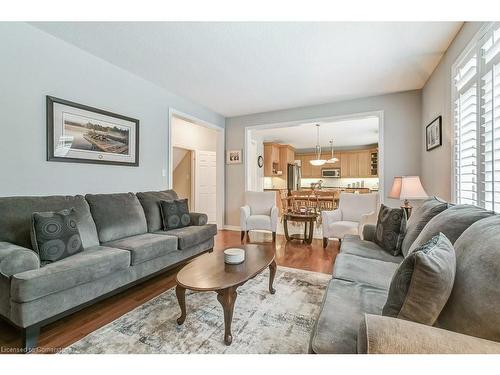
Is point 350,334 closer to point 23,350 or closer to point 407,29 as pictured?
point 23,350

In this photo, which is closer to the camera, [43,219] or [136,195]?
[43,219]

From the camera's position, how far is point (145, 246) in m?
2.28

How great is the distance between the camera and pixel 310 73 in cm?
325

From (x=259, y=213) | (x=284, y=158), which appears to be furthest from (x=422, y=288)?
(x=284, y=158)

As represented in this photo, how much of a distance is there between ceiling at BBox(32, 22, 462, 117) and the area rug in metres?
2.55

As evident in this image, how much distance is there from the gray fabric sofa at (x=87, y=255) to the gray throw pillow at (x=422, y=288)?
1.99 meters

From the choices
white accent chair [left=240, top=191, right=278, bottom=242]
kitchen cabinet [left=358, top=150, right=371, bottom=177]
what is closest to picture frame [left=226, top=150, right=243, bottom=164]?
white accent chair [left=240, top=191, right=278, bottom=242]

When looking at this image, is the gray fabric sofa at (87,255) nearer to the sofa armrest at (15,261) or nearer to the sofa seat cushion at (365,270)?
the sofa armrest at (15,261)

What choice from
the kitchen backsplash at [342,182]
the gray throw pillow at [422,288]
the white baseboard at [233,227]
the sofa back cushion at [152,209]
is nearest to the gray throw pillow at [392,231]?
the gray throw pillow at [422,288]

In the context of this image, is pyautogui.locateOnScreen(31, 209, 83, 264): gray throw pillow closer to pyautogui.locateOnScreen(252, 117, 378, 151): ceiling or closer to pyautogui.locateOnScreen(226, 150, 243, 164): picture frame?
pyautogui.locateOnScreen(226, 150, 243, 164): picture frame

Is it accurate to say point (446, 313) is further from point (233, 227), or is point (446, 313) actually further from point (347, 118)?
point (233, 227)
